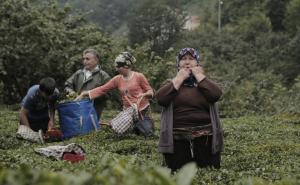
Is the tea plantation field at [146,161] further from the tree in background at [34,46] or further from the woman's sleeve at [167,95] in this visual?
the tree in background at [34,46]

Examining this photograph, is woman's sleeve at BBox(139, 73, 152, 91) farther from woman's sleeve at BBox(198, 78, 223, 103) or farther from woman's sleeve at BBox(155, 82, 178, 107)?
woman's sleeve at BBox(198, 78, 223, 103)

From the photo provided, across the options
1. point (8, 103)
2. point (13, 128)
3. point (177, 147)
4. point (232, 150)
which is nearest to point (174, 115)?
point (177, 147)

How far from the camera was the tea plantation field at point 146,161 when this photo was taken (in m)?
2.59

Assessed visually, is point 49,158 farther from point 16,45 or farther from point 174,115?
point 16,45

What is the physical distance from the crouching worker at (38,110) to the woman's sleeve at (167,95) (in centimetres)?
298

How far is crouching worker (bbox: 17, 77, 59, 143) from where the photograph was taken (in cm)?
899

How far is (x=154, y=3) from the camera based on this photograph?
62094 mm

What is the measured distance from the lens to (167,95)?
6332mm

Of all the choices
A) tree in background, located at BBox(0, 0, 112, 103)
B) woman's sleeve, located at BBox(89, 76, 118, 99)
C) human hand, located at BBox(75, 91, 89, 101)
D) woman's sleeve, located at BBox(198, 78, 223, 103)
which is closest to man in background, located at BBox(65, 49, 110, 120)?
human hand, located at BBox(75, 91, 89, 101)

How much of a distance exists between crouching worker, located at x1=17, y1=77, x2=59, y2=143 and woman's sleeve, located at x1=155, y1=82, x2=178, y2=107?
298 cm

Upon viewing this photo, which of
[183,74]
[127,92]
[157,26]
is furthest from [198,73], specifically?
[157,26]

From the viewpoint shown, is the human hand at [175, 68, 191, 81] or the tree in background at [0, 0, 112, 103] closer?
the human hand at [175, 68, 191, 81]

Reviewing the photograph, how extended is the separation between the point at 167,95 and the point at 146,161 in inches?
29.2

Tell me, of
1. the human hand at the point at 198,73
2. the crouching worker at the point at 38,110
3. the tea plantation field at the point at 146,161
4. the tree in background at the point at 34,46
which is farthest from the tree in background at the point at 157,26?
the human hand at the point at 198,73
